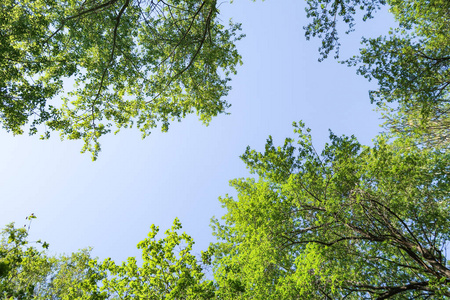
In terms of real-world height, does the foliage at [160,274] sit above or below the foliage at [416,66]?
below

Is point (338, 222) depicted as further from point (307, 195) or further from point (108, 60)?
point (108, 60)

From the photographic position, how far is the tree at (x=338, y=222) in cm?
880

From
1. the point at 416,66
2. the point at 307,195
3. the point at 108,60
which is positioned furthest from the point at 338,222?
the point at 108,60

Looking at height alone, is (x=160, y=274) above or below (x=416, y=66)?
below

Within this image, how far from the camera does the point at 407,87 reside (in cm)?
860

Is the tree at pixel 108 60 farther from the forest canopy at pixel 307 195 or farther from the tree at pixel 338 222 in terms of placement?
the tree at pixel 338 222

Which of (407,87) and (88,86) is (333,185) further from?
(88,86)

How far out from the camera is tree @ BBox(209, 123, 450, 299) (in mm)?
8797

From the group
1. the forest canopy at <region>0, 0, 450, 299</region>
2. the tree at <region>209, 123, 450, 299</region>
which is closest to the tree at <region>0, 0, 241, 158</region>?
the forest canopy at <region>0, 0, 450, 299</region>

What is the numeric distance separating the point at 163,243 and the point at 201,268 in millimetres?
1765

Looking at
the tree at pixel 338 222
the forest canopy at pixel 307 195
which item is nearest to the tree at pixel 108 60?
the forest canopy at pixel 307 195

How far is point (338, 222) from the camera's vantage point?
364 inches

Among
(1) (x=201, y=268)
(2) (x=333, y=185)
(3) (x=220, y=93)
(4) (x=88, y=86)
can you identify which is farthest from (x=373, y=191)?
(4) (x=88, y=86)

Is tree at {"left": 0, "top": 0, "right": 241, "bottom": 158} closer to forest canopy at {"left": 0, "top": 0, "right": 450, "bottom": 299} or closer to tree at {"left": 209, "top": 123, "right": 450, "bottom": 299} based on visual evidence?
forest canopy at {"left": 0, "top": 0, "right": 450, "bottom": 299}
